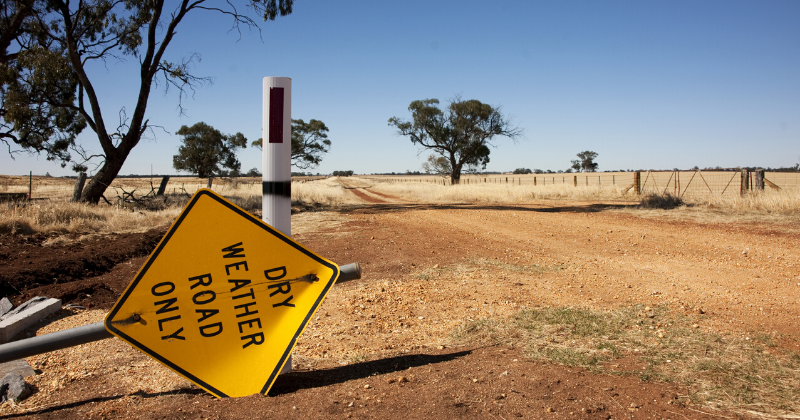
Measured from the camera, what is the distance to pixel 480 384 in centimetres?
291

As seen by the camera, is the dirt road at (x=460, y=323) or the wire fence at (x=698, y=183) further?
the wire fence at (x=698, y=183)

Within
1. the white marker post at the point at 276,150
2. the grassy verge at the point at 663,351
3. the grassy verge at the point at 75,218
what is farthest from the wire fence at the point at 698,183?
the grassy verge at the point at 75,218

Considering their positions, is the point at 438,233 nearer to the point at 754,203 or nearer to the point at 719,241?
the point at 719,241

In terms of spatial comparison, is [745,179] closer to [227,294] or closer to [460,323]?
[460,323]

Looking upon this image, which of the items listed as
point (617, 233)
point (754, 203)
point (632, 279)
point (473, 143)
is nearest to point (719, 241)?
point (617, 233)

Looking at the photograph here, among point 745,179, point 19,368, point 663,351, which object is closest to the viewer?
point 663,351

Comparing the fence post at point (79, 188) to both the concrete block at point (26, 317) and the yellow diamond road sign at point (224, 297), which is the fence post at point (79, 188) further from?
the yellow diamond road sign at point (224, 297)

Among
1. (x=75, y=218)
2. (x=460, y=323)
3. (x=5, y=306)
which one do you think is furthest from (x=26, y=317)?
(x=75, y=218)

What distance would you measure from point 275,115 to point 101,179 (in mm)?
17490

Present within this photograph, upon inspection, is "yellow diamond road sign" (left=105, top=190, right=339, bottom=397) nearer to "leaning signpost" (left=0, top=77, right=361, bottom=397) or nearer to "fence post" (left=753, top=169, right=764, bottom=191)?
"leaning signpost" (left=0, top=77, right=361, bottom=397)

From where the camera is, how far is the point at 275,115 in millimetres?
2822

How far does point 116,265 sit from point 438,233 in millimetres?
6554

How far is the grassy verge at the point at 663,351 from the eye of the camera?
274 cm

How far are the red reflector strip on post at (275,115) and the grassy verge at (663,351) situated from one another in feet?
7.49
